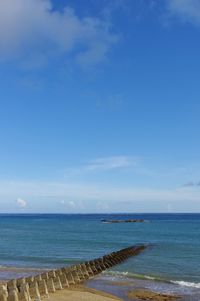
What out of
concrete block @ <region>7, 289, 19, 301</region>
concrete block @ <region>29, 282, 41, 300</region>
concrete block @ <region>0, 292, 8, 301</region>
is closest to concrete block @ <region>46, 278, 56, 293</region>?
concrete block @ <region>29, 282, 41, 300</region>

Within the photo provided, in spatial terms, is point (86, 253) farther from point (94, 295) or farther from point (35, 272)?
point (94, 295)

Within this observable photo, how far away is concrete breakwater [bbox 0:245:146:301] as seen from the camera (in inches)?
754

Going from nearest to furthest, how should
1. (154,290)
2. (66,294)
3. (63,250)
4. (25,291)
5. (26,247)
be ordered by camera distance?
(25,291) < (66,294) < (154,290) < (63,250) < (26,247)

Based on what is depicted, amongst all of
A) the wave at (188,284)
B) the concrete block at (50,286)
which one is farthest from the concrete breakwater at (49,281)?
the wave at (188,284)

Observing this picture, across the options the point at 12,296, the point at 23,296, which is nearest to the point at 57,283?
the point at 23,296

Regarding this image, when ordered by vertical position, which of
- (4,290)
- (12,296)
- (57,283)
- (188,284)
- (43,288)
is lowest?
(188,284)

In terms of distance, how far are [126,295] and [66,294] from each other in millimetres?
3941

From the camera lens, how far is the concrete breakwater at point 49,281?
19141 mm

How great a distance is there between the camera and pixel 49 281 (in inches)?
976

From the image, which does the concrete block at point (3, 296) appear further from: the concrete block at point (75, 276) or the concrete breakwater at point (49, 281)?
the concrete block at point (75, 276)

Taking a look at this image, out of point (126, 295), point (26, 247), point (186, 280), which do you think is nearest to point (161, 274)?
point (186, 280)

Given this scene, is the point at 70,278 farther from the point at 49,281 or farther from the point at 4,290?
the point at 4,290

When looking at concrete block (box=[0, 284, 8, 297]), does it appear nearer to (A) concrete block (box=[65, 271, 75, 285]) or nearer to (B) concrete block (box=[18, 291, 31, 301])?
(B) concrete block (box=[18, 291, 31, 301])

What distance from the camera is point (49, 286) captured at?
2436cm
